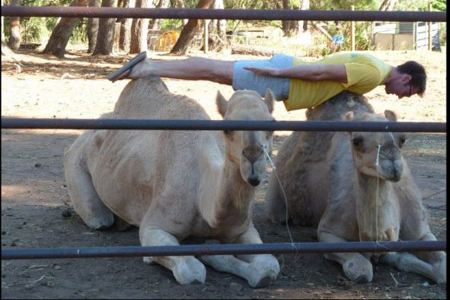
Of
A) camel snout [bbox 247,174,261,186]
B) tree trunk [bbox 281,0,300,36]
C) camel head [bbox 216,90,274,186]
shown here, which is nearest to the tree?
tree trunk [bbox 281,0,300,36]

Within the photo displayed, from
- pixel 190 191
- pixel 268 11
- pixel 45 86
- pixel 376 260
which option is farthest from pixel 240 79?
pixel 45 86

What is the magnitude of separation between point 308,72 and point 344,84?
0.35 meters

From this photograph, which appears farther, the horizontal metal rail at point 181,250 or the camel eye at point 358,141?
the camel eye at point 358,141

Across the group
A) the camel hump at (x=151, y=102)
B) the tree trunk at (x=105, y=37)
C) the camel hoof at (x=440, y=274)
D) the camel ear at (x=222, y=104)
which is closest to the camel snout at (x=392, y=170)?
the camel hoof at (x=440, y=274)

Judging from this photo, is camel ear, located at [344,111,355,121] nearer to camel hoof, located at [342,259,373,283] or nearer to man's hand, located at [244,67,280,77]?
man's hand, located at [244,67,280,77]

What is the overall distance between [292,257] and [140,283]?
1.16 metres

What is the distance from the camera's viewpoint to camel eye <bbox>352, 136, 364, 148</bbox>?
5445mm

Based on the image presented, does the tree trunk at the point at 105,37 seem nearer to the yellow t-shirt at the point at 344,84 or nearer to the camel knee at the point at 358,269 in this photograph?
the yellow t-shirt at the point at 344,84

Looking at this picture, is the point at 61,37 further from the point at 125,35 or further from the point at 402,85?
the point at 402,85

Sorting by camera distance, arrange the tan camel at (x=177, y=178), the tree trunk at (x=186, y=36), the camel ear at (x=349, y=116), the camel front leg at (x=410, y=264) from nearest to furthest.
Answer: the tan camel at (x=177, y=178)
the camel front leg at (x=410, y=264)
the camel ear at (x=349, y=116)
the tree trunk at (x=186, y=36)

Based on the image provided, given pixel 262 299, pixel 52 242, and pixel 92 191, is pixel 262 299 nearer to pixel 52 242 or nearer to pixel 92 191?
pixel 52 242

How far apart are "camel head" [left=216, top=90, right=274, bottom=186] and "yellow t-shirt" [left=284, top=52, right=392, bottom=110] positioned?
1.11 metres

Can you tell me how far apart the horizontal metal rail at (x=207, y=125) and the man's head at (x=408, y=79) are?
6.89ft

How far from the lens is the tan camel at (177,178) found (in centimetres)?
503
